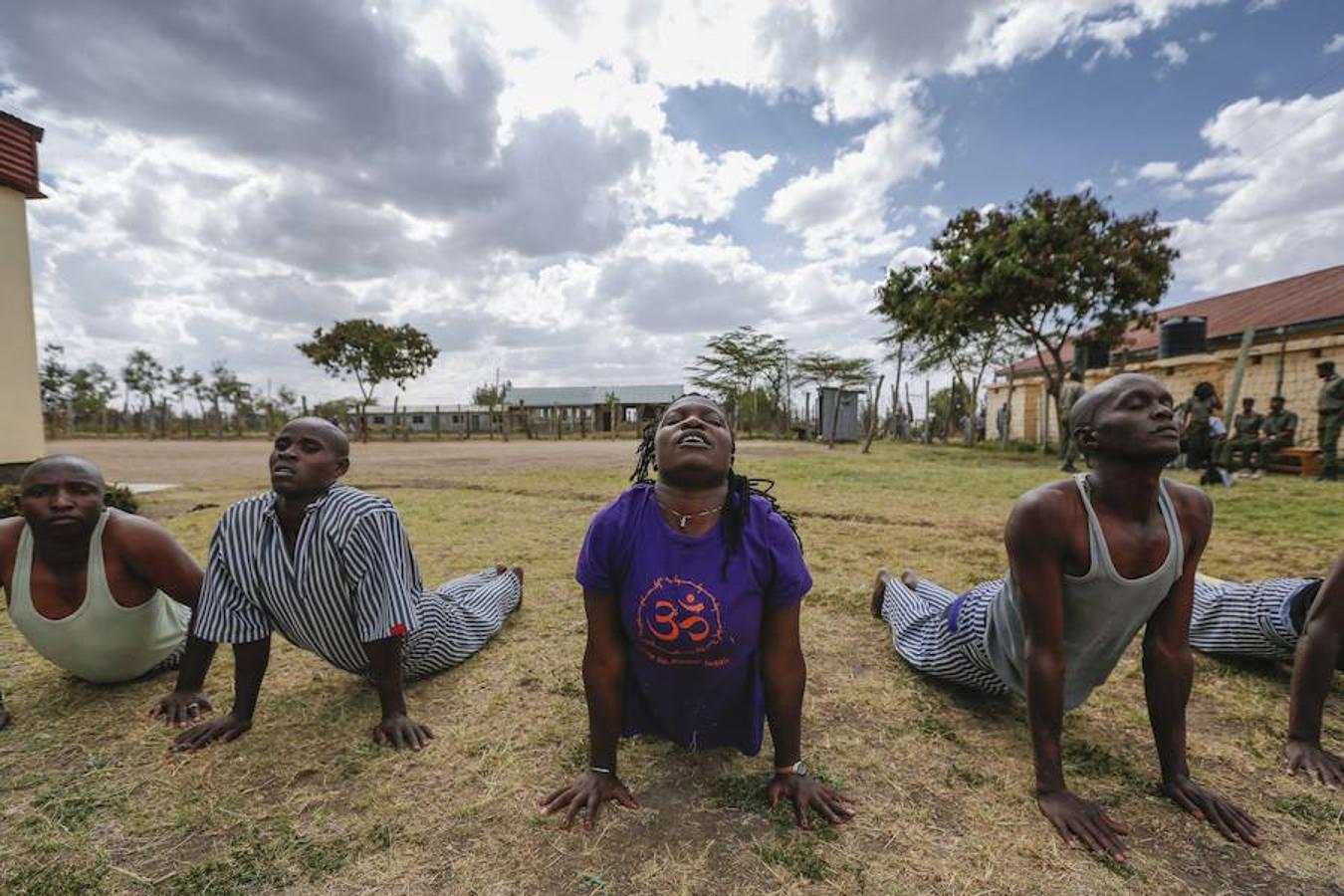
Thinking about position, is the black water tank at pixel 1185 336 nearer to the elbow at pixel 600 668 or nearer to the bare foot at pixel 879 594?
the bare foot at pixel 879 594

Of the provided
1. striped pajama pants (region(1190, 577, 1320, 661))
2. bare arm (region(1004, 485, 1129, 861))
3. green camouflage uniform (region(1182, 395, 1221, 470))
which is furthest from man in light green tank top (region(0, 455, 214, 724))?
green camouflage uniform (region(1182, 395, 1221, 470))

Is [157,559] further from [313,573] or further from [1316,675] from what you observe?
[1316,675]

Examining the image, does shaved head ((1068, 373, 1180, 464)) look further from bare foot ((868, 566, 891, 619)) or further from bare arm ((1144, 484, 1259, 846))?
bare foot ((868, 566, 891, 619))

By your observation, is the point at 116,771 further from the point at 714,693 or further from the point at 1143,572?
the point at 1143,572

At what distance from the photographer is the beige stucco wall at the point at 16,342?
820 centimetres

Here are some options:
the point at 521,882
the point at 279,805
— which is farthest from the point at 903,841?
the point at 279,805

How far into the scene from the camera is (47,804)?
192cm

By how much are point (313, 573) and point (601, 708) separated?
4.07 ft

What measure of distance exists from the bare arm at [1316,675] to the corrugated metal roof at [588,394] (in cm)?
4942

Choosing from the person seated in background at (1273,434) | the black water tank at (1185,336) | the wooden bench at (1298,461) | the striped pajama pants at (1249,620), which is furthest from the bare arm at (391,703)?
the black water tank at (1185,336)

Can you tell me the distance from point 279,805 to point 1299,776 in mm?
3389

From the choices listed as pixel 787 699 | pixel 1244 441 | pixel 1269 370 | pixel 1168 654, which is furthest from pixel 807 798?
pixel 1269 370

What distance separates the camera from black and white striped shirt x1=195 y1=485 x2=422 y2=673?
2252 millimetres

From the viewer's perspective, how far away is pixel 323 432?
2.33 meters
